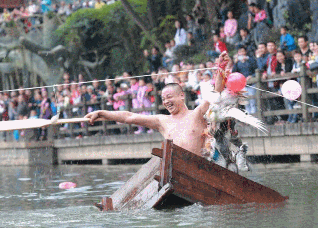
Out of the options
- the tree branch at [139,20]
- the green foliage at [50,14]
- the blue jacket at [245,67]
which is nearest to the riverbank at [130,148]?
the blue jacket at [245,67]

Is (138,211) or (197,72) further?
(197,72)

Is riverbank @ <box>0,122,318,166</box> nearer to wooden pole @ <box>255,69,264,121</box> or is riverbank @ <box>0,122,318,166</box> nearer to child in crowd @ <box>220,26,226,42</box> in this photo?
wooden pole @ <box>255,69,264,121</box>

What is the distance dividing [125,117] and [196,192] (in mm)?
1309

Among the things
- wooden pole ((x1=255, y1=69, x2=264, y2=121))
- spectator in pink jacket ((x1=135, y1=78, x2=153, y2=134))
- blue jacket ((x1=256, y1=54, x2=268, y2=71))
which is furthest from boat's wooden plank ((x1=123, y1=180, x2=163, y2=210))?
spectator in pink jacket ((x1=135, y1=78, x2=153, y2=134))

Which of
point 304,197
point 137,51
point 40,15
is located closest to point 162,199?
point 304,197

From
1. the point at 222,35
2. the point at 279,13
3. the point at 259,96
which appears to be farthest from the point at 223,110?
the point at 222,35

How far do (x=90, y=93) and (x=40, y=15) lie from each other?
990 centimetres

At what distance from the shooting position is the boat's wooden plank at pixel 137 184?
906cm

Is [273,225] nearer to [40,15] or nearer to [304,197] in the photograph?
[304,197]

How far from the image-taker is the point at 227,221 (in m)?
8.00

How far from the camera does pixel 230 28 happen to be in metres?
18.8

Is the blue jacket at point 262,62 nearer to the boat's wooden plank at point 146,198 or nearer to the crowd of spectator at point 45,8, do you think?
the boat's wooden plank at point 146,198

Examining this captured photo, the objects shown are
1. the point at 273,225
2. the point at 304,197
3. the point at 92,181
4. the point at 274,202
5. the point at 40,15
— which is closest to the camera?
the point at 273,225

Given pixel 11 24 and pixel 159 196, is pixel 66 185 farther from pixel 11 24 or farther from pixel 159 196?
pixel 11 24
